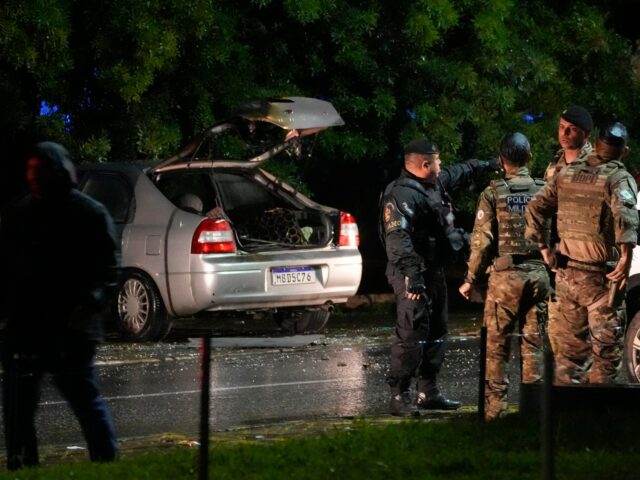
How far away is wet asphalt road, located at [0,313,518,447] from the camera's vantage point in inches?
432

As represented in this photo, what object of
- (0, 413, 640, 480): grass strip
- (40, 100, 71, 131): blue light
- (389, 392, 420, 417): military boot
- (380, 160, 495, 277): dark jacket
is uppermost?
(40, 100, 71, 131): blue light

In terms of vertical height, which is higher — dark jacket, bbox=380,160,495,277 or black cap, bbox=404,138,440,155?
black cap, bbox=404,138,440,155

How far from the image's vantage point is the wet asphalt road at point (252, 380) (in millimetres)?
10969

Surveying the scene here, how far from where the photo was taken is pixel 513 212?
34.4ft

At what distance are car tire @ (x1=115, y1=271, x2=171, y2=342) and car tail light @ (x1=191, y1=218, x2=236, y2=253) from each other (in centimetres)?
68

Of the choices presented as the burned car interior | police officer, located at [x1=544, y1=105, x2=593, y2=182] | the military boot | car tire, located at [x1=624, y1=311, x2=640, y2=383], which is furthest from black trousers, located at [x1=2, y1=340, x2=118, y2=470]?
the burned car interior

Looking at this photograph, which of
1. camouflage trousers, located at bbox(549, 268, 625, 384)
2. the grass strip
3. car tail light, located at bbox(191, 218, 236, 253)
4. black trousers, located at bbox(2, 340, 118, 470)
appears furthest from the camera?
car tail light, located at bbox(191, 218, 236, 253)

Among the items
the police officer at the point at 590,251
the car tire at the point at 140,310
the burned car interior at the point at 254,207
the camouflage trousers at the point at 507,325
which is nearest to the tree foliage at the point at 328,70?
the burned car interior at the point at 254,207

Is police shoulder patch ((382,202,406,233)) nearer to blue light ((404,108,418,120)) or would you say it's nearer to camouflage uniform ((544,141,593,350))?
camouflage uniform ((544,141,593,350))

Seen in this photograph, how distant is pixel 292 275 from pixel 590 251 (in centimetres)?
550

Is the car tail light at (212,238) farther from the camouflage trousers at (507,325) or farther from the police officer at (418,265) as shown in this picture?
the camouflage trousers at (507,325)

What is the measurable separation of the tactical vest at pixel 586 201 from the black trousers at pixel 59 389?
3.43 metres

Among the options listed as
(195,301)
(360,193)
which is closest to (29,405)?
(195,301)

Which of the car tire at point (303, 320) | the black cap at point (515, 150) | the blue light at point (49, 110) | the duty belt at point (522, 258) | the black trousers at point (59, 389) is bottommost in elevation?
the black trousers at point (59, 389)
